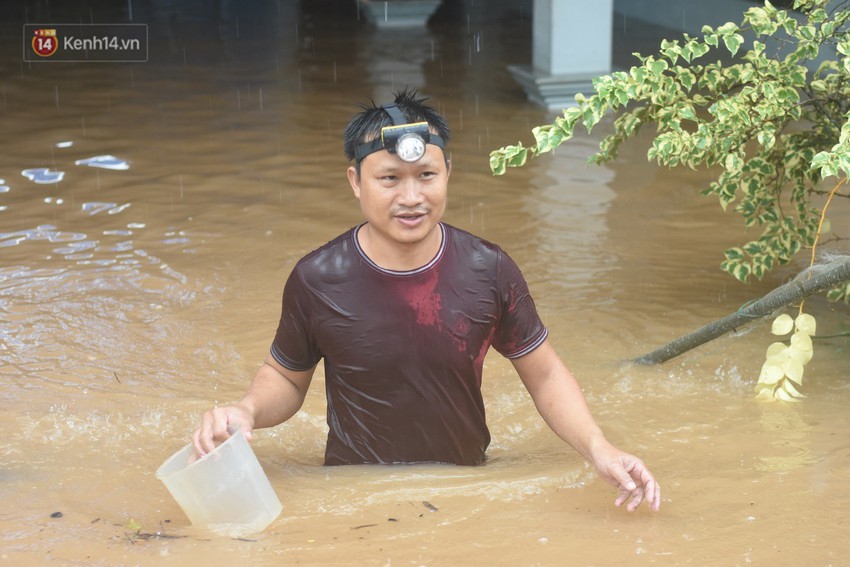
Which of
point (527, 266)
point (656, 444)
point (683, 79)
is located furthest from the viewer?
point (527, 266)

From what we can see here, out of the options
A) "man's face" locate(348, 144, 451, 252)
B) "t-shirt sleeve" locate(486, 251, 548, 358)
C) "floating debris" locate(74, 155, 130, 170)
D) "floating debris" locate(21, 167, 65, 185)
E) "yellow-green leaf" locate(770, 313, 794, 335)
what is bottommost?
"yellow-green leaf" locate(770, 313, 794, 335)

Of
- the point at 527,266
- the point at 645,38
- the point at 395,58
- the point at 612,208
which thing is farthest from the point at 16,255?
the point at 645,38

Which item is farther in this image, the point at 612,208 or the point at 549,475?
the point at 612,208

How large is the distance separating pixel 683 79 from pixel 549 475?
79.7 inches

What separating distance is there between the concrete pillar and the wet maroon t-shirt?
6.94 metres

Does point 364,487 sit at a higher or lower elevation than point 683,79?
lower

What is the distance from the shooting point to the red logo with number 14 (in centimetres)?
1216

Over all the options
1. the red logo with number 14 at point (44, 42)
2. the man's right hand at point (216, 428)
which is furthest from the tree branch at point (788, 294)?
the red logo with number 14 at point (44, 42)

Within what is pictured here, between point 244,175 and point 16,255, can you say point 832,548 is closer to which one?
point 16,255

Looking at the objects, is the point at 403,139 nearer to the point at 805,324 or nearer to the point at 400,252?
the point at 400,252

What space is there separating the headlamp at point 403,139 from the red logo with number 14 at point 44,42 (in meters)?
10.6

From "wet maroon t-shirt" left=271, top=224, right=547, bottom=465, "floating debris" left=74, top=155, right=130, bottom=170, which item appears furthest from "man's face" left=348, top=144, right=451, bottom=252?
"floating debris" left=74, top=155, right=130, bottom=170

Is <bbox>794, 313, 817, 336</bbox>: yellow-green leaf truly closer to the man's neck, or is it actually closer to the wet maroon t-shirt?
the wet maroon t-shirt

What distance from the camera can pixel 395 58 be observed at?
12164mm
